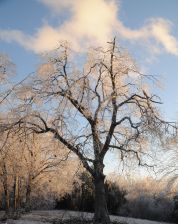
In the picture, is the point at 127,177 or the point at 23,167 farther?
the point at 23,167

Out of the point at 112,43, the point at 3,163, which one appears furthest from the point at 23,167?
the point at 112,43

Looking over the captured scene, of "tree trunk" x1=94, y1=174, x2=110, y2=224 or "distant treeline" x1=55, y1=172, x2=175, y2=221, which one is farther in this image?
"distant treeline" x1=55, y1=172, x2=175, y2=221

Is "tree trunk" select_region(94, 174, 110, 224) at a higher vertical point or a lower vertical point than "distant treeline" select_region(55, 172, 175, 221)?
lower

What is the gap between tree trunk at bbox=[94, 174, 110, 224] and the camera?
2199cm

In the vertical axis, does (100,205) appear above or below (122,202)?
below

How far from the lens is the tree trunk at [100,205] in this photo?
72.1 feet

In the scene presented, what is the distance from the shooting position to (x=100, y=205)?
22328 mm

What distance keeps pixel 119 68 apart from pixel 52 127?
177 inches

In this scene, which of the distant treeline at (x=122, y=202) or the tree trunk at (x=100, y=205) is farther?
the distant treeline at (x=122, y=202)

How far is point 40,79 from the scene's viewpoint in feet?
72.5

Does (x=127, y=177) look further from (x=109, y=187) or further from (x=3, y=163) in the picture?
(x=109, y=187)

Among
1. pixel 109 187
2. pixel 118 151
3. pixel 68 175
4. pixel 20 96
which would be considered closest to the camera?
pixel 20 96

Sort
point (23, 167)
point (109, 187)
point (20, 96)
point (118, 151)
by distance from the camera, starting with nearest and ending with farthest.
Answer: point (20, 96) < point (118, 151) < point (23, 167) < point (109, 187)

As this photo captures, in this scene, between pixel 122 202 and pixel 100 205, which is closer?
pixel 100 205
